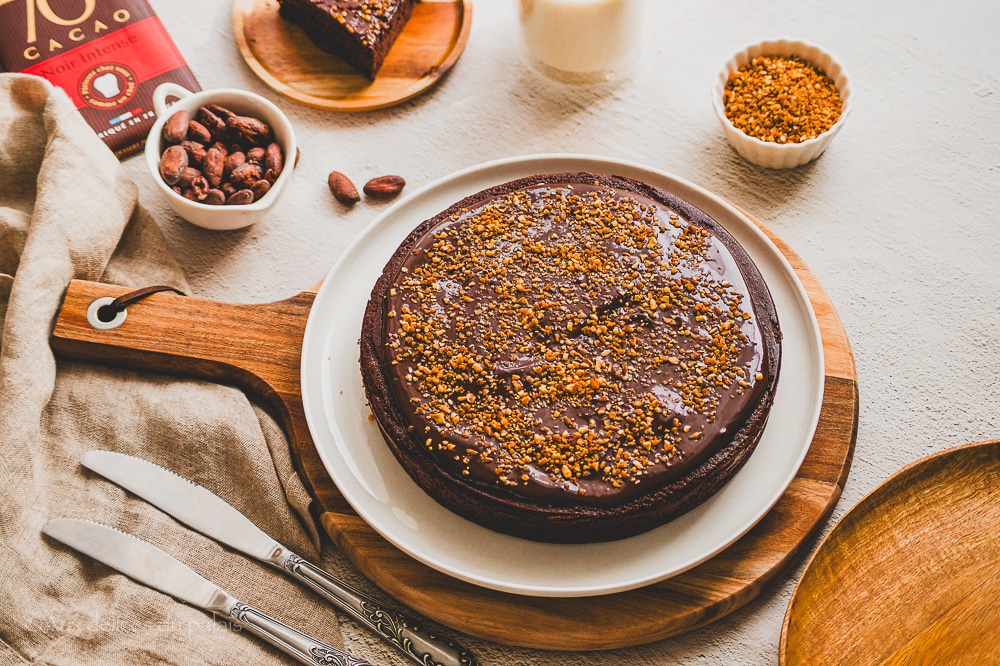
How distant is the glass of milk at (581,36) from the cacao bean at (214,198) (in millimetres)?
1288

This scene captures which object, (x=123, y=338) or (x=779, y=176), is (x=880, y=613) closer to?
(x=779, y=176)

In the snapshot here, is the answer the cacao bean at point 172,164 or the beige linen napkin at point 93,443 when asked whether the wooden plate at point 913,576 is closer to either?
the beige linen napkin at point 93,443

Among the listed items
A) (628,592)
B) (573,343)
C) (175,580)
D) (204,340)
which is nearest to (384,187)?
(204,340)

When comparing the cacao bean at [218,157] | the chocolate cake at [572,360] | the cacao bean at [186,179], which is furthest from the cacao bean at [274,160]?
the chocolate cake at [572,360]

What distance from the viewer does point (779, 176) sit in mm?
3055

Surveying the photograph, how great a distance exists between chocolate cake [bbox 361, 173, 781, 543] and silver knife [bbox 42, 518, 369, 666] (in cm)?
52

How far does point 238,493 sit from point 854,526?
171 cm

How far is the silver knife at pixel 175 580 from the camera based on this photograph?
2.29m

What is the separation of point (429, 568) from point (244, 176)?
1.46 meters

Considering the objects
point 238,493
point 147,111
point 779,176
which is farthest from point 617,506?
point 147,111

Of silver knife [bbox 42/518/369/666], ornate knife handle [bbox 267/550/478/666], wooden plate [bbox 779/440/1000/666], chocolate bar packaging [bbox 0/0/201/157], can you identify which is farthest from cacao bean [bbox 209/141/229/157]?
wooden plate [bbox 779/440/1000/666]

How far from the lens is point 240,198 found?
2.90 meters

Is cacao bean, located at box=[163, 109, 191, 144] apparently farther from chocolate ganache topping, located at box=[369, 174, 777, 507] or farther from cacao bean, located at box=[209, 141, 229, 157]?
chocolate ganache topping, located at box=[369, 174, 777, 507]

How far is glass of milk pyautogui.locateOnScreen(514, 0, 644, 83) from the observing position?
309 cm
